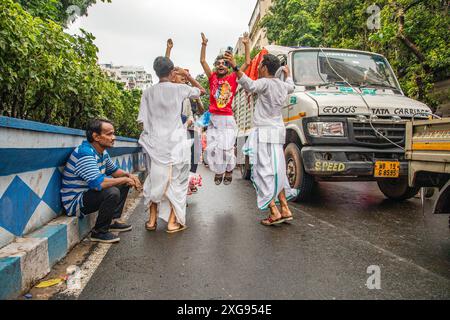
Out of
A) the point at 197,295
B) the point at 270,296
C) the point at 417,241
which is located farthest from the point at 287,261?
the point at 417,241

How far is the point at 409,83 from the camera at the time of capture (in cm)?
1041

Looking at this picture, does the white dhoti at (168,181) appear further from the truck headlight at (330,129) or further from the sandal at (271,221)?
the truck headlight at (330,129)

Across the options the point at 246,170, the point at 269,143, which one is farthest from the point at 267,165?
the point at 246,170

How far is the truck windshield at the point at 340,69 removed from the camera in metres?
5.68

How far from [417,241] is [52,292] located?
3.28 metres

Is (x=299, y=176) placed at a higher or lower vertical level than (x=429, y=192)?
higher

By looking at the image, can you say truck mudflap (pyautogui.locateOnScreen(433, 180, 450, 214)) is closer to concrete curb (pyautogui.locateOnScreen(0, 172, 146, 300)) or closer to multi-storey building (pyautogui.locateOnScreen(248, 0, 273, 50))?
concrete curb (pyautogui.locateOnScreen(0, 172, 146, 300))

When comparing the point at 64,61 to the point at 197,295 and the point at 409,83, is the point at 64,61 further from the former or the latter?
the point at 409,83

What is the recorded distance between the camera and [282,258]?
9.84 feet

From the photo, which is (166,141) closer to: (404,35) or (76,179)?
(76,179)

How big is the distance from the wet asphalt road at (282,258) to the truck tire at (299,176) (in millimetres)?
401

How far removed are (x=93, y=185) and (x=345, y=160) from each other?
3.12 metres

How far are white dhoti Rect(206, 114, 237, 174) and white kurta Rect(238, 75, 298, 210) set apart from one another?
93 centimetres

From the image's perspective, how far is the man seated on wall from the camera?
3291 millimetres
